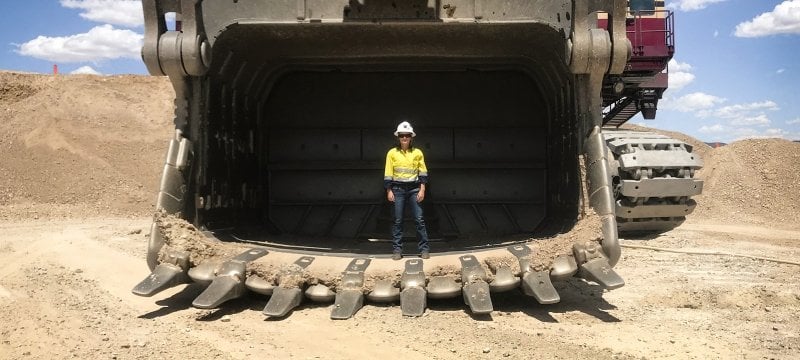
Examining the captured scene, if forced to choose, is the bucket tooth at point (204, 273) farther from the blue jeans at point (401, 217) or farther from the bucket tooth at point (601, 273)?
the bucket tooth at point (601, 273)

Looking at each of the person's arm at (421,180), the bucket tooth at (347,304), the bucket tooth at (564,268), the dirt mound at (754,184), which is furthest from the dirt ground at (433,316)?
the dirt mound at (754,184)

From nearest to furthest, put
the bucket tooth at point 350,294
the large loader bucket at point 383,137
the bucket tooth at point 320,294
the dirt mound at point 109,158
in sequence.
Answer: the bucket tooth at point 350,294 < the bucket tooth at point 320,294 < the large loader bucket at point 383,137 < the dirt mound at point 109,158

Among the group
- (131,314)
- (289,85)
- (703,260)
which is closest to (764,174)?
(703,260)

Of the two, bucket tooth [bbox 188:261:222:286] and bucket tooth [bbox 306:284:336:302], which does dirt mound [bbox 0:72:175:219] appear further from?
bucket tooth [bbox 306:284:336:302]

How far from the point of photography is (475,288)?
165 inches

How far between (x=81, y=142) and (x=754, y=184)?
57.9ft

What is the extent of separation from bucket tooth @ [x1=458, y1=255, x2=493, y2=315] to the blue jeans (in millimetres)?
717

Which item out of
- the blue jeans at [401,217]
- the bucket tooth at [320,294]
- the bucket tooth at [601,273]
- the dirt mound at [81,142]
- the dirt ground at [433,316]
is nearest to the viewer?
the dirt ground at [433,316]

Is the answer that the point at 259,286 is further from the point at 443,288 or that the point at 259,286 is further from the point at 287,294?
the point at 443,288

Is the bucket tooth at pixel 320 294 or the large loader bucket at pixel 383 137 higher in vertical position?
the large loader bucket at pixel 383 137

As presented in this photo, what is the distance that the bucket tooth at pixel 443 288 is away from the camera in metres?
4.23

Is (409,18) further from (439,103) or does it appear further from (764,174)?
(764,174)

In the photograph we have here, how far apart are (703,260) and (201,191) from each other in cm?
508

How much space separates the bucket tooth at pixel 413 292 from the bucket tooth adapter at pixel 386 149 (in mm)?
14
